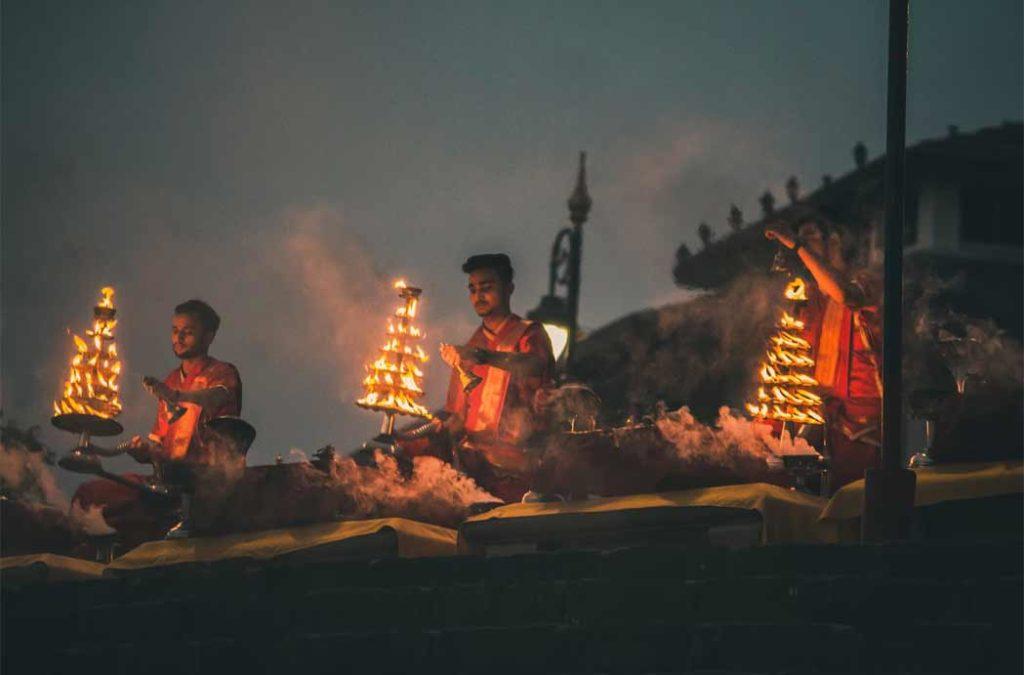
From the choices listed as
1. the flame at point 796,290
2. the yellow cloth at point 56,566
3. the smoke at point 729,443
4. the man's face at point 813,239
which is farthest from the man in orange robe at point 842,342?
the yellow cloth at point 56,566

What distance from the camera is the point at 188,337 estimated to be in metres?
17.7

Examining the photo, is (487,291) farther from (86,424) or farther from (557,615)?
(557,615)

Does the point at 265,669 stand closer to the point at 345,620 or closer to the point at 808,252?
the point at 345,620

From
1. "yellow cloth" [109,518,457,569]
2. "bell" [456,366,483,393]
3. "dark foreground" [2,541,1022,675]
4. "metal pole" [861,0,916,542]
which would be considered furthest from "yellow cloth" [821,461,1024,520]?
"bell" [456,366,483,393]

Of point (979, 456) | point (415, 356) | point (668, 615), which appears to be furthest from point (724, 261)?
point (668, 615)

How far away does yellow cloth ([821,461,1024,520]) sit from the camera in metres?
13.1

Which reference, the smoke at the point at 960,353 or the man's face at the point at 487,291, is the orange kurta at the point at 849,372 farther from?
the man's face at the point at 487,291

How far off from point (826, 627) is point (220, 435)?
6.65 meters

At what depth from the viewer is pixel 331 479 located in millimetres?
16219

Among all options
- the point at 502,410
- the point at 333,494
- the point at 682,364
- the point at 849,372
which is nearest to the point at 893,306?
the point at 849,372

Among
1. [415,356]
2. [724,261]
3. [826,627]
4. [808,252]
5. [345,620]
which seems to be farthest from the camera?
[724,261]

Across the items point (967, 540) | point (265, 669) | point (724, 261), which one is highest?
point (724, 261)

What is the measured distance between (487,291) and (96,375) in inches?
139

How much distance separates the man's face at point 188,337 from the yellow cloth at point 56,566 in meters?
2.15
